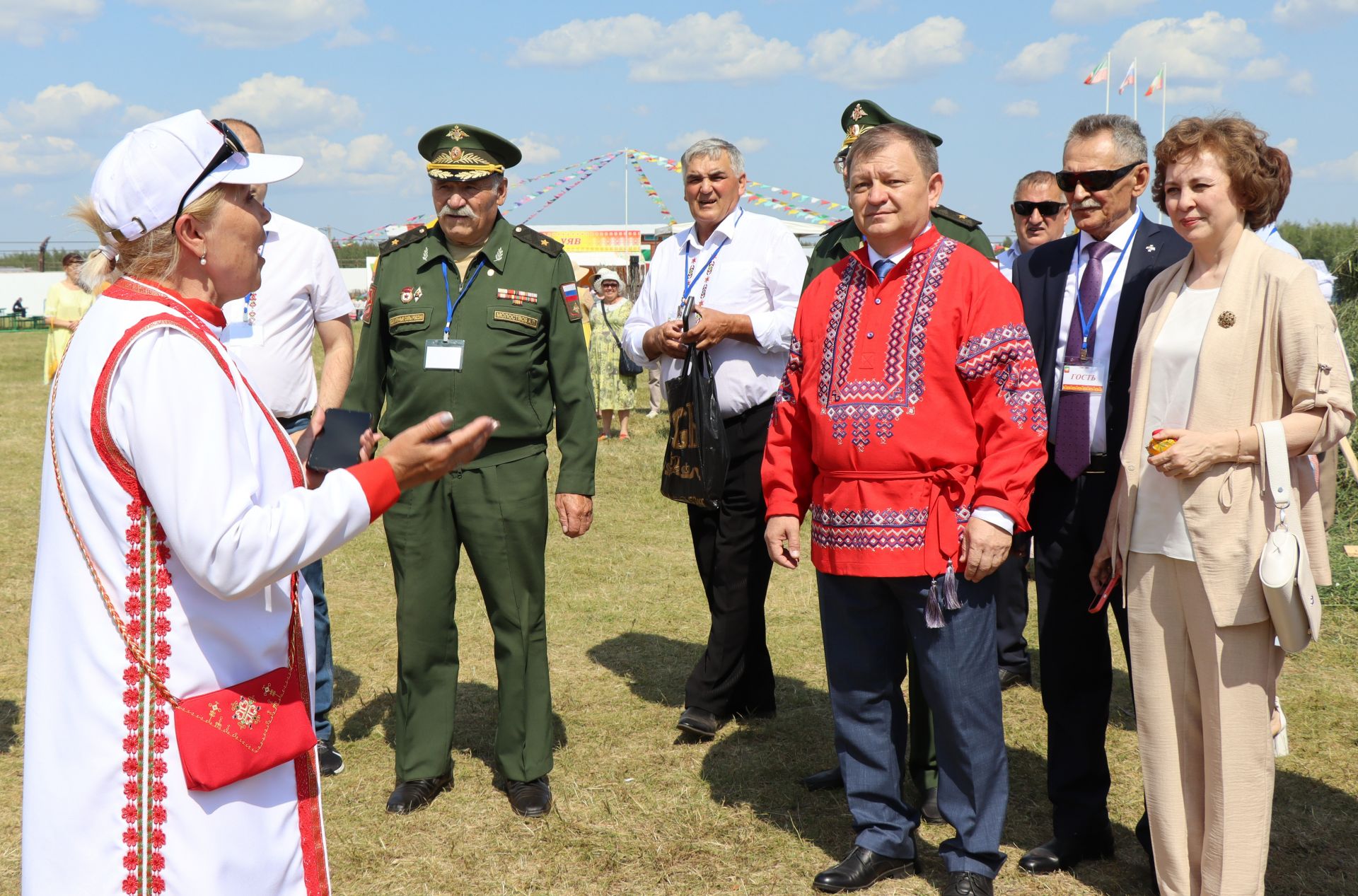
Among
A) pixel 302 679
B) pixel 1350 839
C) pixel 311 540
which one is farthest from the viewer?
pixel 1350 839

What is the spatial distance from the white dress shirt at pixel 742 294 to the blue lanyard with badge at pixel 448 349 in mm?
954

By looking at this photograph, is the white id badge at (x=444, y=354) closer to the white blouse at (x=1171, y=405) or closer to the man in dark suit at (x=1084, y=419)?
the man in dark suit at (x=1084, y=419)

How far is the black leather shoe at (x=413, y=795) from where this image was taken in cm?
416

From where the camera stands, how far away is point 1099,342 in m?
3.50

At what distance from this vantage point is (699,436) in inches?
182

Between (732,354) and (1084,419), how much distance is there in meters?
1.65

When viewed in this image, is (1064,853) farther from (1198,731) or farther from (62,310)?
(62,310)

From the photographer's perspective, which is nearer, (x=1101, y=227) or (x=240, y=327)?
(x=1101, y=227)

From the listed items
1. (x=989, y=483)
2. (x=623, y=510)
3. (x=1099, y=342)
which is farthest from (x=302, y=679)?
(x=623, y=510)

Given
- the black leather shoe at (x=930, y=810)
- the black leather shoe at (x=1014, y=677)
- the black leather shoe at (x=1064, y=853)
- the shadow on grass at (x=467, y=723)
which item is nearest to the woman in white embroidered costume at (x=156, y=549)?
the black leather shoe at (x=1064, y=853)

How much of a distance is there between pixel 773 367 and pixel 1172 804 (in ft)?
7.58

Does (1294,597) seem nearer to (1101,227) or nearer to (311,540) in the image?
(1101,227)

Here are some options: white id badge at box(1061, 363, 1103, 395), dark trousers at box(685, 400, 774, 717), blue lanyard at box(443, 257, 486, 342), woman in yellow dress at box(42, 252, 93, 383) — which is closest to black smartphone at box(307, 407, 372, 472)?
blue lanyard at box(443, 257, 486, 342)

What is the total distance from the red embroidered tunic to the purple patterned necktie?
1.11 ft
